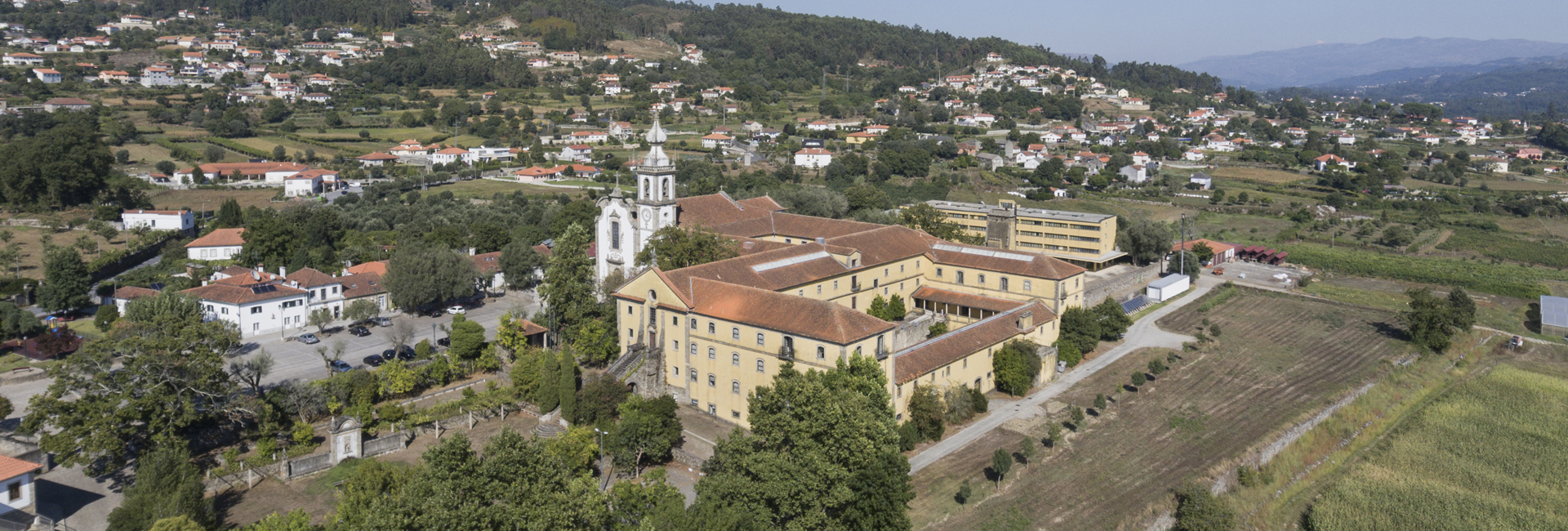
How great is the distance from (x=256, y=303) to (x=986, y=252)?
3499cm

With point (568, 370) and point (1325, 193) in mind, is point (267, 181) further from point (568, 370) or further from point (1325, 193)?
point (1325, 193)

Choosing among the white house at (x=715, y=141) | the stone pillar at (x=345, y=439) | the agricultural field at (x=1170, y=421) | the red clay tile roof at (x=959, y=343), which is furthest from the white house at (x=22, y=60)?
the agricultural field at (x=1170, y=421)

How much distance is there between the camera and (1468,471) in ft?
100.0

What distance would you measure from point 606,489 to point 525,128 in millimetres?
91904

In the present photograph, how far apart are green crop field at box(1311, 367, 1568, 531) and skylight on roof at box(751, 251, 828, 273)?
2061 cm

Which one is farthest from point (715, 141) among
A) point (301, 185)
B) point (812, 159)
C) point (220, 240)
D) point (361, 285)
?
point (361, 285)

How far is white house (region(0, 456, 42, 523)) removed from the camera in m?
23.6

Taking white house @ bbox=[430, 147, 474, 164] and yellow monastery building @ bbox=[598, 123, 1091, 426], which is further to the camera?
white house @ bbox=[430, 147, 474, 164]

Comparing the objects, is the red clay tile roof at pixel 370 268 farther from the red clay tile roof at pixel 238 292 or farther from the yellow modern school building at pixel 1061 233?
the yellow modern school building at pixel 1061 233

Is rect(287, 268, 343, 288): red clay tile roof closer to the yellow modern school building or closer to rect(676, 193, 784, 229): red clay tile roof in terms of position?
rect(676, 193, 784, 229): red clay tile roof

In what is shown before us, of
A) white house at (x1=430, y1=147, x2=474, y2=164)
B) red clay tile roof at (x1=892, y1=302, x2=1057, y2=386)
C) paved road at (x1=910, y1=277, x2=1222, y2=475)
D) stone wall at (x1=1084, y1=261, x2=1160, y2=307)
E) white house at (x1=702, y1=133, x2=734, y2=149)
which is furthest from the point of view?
white house at (x1=702, y1=133, x2=734, y2=149)

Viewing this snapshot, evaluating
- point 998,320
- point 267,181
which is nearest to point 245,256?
point 267,181

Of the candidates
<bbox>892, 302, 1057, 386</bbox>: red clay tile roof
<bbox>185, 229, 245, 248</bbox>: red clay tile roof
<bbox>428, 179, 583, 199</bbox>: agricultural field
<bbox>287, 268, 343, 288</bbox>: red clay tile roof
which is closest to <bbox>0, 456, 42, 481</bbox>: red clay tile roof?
<bbox>287, 268, 343, 288</bbox>: red clay tile roof

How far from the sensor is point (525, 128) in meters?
111
